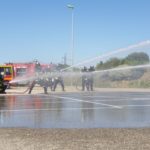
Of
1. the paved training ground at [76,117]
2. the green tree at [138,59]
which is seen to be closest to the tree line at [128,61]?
the green tree at [138,59]

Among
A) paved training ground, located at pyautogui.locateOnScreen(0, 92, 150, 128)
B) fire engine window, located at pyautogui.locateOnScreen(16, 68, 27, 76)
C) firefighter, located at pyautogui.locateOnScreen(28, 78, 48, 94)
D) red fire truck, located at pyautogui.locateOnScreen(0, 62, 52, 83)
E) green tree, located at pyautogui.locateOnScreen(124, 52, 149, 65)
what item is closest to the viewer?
paved training ground, located at pyautogui.locateOnScreen(0, 92, 150, 128)

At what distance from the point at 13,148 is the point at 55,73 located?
32982 mm

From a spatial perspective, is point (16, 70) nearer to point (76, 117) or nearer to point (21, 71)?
point (21, 71)

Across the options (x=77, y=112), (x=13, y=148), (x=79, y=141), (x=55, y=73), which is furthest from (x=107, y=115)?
(x=55, y=73)

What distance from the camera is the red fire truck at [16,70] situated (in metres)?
55.5

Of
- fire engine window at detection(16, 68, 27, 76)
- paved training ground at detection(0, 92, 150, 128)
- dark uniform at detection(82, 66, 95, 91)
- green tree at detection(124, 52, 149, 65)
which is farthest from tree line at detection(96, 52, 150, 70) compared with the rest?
paved training ground at detection(0, 92, 150, 128)

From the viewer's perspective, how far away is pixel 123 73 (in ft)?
227

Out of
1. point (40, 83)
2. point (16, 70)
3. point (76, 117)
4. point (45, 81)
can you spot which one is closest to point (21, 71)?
point (16, 70)

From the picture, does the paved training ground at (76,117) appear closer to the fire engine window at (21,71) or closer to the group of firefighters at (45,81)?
the group of firefighters at (45,81)

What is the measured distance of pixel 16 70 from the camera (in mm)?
61938

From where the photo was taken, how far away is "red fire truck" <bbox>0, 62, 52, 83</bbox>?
2185 inches

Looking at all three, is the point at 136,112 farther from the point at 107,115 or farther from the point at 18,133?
the point at 18,133

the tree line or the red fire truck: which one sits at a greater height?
the tree line

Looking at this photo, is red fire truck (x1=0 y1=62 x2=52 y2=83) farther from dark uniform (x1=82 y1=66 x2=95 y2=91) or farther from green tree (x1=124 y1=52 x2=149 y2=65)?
green tree (x1=124 y1=52 x2=149 y2=65)
